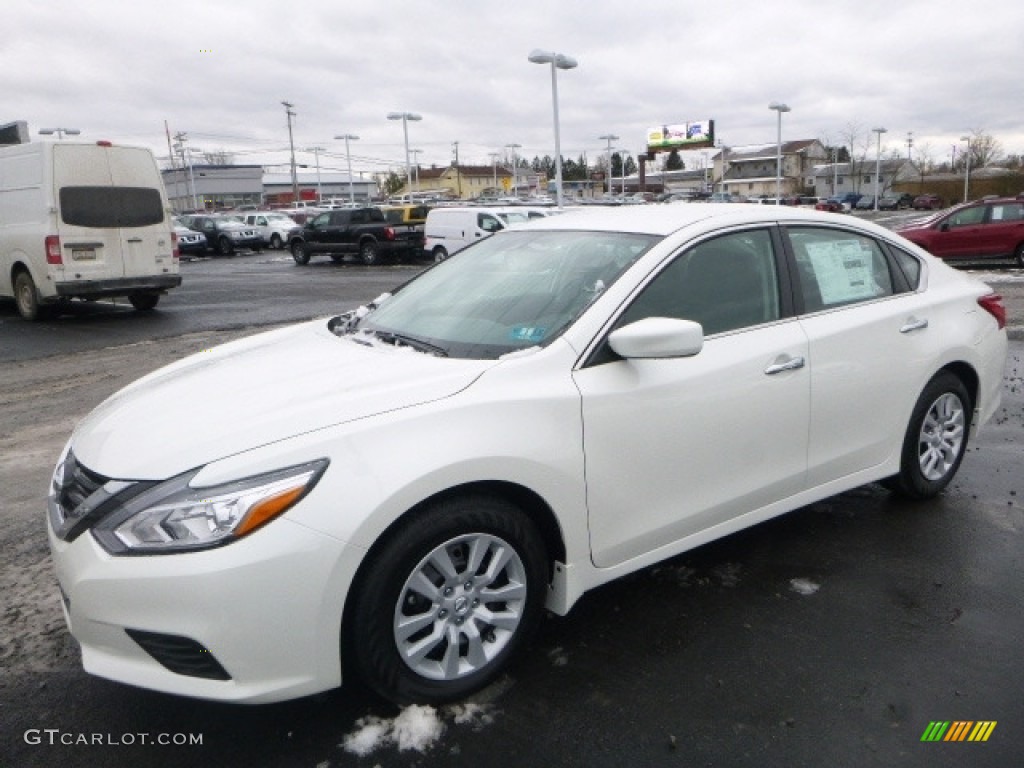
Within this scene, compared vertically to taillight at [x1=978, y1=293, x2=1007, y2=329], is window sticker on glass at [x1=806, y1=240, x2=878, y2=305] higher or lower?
higher

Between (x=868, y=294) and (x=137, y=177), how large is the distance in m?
11.7

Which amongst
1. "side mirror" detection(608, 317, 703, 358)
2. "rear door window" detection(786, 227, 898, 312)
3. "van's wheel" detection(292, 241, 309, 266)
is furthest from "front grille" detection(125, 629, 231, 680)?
"van's wheel" detection(292, 241, 309, 266)

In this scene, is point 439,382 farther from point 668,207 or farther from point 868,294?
point 868,294

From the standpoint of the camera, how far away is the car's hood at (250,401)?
8.04 ft

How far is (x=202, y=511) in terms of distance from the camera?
2.28 m

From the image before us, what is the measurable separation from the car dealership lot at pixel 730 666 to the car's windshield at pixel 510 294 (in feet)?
3.78

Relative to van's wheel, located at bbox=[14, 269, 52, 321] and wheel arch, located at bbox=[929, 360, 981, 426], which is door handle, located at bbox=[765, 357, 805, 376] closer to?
wheel arch, located at bbox=[929, 360, 981, 426]

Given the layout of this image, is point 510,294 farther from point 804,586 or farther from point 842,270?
point 804,586

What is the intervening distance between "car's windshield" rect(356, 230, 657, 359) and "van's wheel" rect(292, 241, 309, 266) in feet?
81.2

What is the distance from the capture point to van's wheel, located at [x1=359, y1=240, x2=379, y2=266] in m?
25.9

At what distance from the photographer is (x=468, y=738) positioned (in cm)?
253

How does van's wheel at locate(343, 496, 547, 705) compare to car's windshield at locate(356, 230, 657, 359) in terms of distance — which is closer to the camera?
van's wheel at locate(343, 496, 547, 705)

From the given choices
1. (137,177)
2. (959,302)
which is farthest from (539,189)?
(959,302)

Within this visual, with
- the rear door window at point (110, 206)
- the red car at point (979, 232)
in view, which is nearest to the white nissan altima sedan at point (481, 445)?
the rear door window at point (110, 206)
